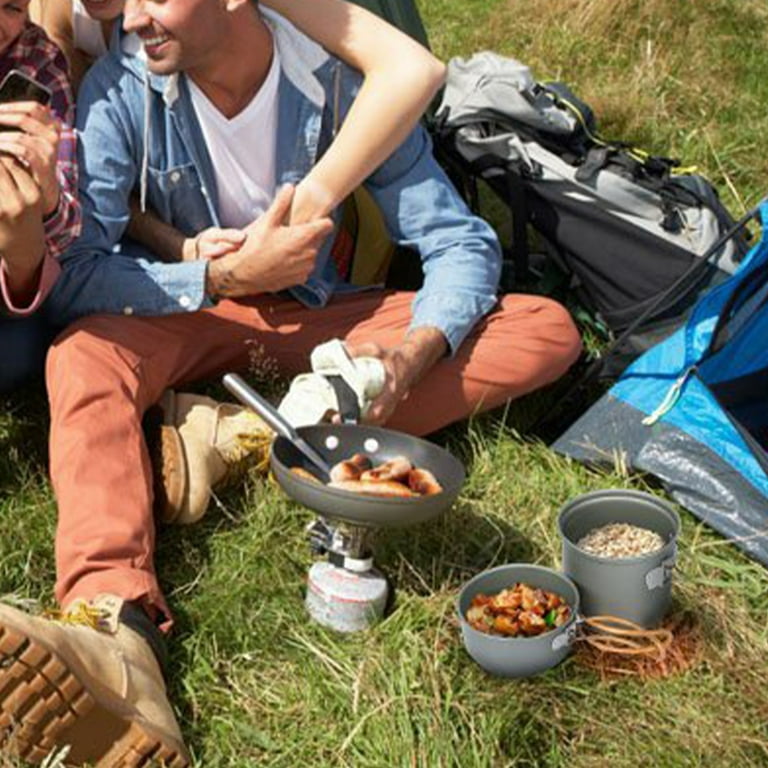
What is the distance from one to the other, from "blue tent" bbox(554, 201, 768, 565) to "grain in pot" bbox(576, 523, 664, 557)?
15.1 inches

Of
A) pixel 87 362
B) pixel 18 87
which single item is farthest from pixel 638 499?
pixel 18 87

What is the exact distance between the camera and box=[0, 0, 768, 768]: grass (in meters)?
2.72

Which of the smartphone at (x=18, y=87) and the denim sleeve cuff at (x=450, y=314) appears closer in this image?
the smartphone at (x=18, y=87)

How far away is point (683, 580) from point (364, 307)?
3.79ft

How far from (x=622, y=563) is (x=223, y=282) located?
1.26m

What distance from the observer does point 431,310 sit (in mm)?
3648

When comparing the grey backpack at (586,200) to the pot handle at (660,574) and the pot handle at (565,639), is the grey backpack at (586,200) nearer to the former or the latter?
the pot handle at (660,574)

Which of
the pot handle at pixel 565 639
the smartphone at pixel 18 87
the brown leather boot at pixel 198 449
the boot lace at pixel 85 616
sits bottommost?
the brown leather boot at pixel 198 449

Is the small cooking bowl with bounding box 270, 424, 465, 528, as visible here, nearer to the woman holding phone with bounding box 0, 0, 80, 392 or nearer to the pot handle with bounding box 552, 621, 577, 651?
the pot handle with bounding box 552, 621, 577, 651

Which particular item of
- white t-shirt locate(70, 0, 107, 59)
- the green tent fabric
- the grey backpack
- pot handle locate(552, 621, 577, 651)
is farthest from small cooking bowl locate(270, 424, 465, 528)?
the green tent fabric

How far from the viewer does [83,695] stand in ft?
8.25

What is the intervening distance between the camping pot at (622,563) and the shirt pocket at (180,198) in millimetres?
1302

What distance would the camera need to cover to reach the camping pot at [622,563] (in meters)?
2.89

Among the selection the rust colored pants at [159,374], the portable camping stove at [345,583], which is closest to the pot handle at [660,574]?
the portable camping stove at [345,583]
